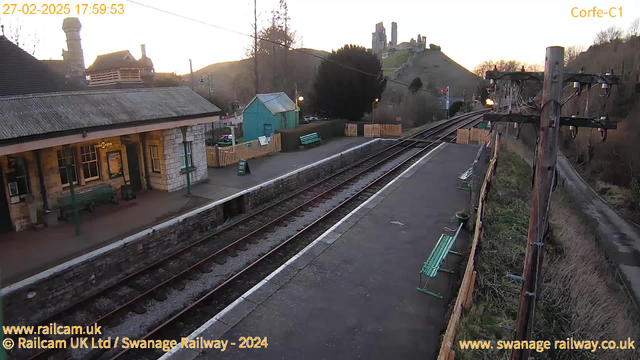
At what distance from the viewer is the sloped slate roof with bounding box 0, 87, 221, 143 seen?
33.0 feet

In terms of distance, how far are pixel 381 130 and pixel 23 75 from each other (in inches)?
911

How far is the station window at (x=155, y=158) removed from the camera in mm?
14724

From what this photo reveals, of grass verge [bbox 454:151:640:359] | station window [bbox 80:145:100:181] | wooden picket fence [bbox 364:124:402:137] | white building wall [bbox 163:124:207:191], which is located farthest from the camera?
wooden picket fence [bbox 364:124:402:137]

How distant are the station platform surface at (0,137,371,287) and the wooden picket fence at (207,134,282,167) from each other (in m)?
0.82

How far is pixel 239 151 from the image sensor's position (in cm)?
2008

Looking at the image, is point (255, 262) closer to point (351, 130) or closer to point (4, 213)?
point (4, 213)

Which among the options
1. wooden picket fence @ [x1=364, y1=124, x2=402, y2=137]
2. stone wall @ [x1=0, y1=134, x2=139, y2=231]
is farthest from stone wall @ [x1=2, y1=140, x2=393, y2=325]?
wooden picket fence @ [x1=364, y1=124, x2=402, y2=137]

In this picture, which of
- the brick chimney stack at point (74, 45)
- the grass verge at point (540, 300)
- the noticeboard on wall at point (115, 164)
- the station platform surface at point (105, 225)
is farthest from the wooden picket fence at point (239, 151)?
the grass verge at point (540, 300)

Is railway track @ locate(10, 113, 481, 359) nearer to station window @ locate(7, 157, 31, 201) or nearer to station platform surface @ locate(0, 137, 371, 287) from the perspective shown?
station platform surface @ locate(0, 137, 371, 287)

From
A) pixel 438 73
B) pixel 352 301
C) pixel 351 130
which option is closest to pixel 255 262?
pixel 352 301

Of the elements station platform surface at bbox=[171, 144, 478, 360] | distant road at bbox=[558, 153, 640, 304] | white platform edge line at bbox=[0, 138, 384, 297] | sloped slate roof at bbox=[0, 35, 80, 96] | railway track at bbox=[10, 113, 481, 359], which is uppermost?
sloped slate roof at bbox=[0, 35, 80, 96]

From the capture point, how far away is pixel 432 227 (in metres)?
11.0

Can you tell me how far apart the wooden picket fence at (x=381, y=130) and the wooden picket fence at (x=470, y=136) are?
17.6 feet

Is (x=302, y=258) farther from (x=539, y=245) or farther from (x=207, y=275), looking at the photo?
(x=539, y=245)
